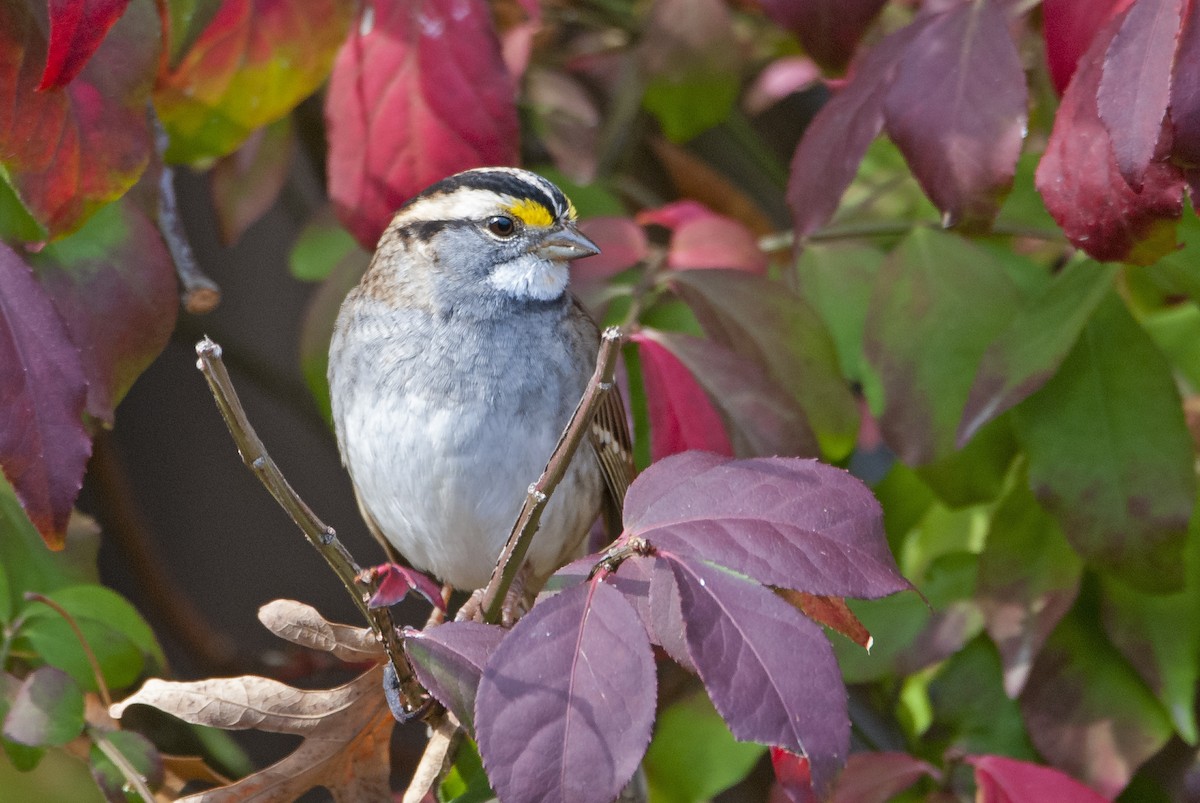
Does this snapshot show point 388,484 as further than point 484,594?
Yes

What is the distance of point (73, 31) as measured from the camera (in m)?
1.01

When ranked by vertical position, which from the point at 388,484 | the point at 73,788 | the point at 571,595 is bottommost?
the point at 73,788

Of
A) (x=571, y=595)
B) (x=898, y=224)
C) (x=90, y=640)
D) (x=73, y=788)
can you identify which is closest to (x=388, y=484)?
(x=90, y=640)

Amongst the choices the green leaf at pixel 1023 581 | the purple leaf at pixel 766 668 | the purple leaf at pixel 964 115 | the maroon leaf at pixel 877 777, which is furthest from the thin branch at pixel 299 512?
the green leaf at pixel 1023 581

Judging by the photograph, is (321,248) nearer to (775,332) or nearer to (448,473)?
(448,473)

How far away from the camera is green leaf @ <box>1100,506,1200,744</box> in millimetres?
1508

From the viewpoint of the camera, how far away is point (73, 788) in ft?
4.67

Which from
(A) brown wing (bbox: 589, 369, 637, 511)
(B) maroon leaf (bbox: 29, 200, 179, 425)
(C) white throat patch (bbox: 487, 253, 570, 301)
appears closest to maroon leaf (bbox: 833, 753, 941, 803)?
(A) brown wing (bbox: 589, 369, 637, 511)

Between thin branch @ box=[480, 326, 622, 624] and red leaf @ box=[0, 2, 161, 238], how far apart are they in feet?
1.58

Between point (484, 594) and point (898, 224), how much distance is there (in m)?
0.84

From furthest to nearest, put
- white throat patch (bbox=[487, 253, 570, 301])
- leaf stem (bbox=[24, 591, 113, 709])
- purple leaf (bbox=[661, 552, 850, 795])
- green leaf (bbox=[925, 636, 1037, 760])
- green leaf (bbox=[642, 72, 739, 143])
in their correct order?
1. green leaf (bbox=[642, 72, 739, 143])
2. white throat patch (bbox=[487, 253, 570, 301])
3. green leaf (bbox=[925, 636, 1037, 760])
4. leaf stem (bbox=[24, 591, 113, 709])
5. purple leaf (bbox=[661, 552, 850, 795])

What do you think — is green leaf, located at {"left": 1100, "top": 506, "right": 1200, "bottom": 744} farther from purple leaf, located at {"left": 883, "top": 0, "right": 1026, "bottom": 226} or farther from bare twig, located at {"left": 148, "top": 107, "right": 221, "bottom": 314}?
→ bare twig, located at {"left": 148, "top": 107, "right": 221, "bottom": 314}

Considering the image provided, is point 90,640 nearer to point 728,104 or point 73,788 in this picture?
point 73,788

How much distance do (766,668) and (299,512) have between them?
0.34 meters
